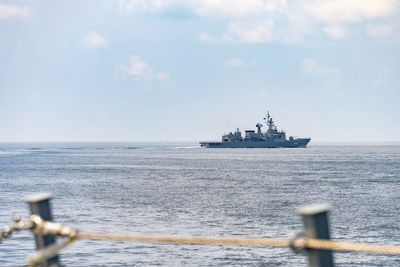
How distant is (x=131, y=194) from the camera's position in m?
61.3

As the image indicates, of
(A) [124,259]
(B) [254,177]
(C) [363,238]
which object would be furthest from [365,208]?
(B) [254,177]

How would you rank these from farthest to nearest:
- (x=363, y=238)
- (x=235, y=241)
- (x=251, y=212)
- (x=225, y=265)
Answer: (x=251, y=212) → (x=363, y=238) → (x=225, y=265) → (x=235, y=241)

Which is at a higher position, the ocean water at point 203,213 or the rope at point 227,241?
the rope at point 227,241

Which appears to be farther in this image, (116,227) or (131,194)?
(131,194)

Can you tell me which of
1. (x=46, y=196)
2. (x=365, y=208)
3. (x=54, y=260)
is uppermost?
(x=46, y=196)

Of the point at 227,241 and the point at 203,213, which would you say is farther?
the point at 203,213

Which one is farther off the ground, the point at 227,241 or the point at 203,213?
the point at 227,241

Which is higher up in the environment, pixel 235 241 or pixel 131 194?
pixel 235 241

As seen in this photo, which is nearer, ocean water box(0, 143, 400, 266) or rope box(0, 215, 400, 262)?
rope box(0, 215, 400, 262)

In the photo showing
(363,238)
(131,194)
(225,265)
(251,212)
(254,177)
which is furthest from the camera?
(254,177)

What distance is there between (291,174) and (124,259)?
6759 centimetres

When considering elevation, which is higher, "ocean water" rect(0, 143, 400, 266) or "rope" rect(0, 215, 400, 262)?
"rope" rect(0, 215, 400, 262)

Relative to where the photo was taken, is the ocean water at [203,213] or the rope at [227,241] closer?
the rope at [227,241]

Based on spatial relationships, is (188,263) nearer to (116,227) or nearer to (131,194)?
(116,227)
